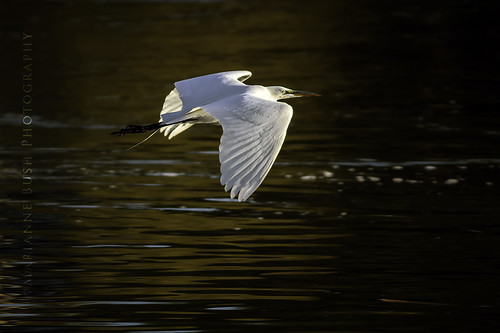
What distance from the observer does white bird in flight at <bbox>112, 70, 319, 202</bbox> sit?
7.03 m

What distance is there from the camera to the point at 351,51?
893 inches

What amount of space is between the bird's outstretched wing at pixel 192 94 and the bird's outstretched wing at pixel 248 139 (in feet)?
2.69

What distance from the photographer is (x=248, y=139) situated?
7434 mm

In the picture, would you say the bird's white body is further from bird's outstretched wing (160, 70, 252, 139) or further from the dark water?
the dark water

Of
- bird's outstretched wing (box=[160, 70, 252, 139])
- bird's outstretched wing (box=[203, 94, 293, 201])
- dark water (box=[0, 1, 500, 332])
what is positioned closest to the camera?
bird's outstretched wing (box=[203, 94, 293, 201])

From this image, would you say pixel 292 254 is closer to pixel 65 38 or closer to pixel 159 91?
pixel 159 91

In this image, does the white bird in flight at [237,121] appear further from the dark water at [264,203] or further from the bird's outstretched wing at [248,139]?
the dark water at [264,203]

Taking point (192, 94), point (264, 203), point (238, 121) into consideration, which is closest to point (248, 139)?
point (238, 121)

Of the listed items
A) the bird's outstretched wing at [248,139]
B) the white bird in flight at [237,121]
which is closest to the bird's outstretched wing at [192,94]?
the white bird in flight at [237,121]

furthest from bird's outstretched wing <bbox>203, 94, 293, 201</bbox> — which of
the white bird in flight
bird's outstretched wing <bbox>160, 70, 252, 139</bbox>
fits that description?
bird's outstretched wing <bbox>160, 70, 252, 139</bbox>

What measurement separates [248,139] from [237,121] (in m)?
0.27

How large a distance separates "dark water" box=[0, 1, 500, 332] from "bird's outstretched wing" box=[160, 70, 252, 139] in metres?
0.90

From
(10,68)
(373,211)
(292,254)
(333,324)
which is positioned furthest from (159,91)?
(333,324)

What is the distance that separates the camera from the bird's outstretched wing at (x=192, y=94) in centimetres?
905
